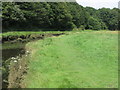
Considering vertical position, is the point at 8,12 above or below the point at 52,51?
above

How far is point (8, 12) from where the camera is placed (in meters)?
63.6

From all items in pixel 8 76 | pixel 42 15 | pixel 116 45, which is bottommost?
pixel 8 76

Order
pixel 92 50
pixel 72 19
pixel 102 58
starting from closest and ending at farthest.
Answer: pixel 102 58 → pixel 92 50 → pixel 72 19

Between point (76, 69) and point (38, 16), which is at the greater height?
point (38, 16)

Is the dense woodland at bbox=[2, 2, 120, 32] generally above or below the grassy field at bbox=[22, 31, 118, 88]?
above

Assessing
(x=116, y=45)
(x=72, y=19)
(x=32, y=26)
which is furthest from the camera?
(x=72, y=19)

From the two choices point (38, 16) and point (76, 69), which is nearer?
point (76, 69)

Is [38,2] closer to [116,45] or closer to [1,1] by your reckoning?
[1,1]

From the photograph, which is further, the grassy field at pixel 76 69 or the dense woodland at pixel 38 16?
the dense woodland at pixel 38 16

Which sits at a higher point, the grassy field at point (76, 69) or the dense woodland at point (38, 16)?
the dense woodland at point (38, 16)

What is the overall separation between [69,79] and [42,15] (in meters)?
58.7

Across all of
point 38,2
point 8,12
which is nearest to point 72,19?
point 38,2

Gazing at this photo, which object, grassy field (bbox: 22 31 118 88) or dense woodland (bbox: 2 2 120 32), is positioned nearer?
grassy field (bbox: 22 31 118 88)

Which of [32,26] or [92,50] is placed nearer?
[92,50]
